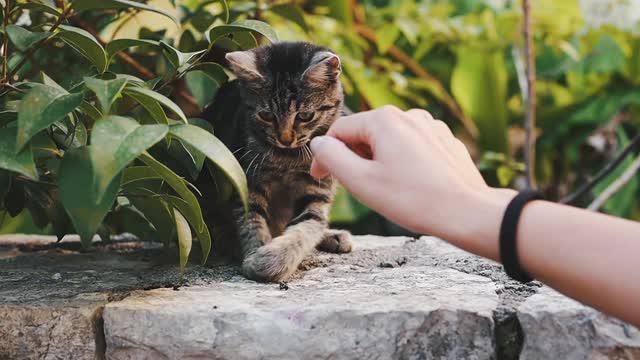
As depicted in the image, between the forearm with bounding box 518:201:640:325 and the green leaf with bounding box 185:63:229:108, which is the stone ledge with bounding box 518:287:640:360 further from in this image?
the green leaf with bounding box 185:63:229:108

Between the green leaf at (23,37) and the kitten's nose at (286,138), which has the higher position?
the green leaf at (23,37)

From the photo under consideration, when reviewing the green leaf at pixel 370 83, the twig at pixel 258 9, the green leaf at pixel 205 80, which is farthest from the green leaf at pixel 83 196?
the green leaf at pixel 370 83

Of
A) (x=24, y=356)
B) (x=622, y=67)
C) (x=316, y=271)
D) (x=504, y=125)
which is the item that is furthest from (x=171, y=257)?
(x=622, y=67)

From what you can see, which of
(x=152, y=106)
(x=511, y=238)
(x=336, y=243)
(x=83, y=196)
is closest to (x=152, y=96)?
(x=152, y=106)

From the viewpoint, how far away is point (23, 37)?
116 cm

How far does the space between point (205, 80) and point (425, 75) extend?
1.80 m

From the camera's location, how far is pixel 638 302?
2.89 feet

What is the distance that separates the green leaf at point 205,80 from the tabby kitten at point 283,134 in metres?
Answer: 0.04

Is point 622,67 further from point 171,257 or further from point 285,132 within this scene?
point 171,257

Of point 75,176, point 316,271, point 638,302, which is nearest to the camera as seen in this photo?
point 638,302

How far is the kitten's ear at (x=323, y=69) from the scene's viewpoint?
1.70m

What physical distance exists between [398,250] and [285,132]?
0.36 meters

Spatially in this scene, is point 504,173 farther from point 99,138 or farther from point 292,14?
point 99,138

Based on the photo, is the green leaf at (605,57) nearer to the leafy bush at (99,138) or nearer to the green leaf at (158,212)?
the leafy bush at (99,138)
